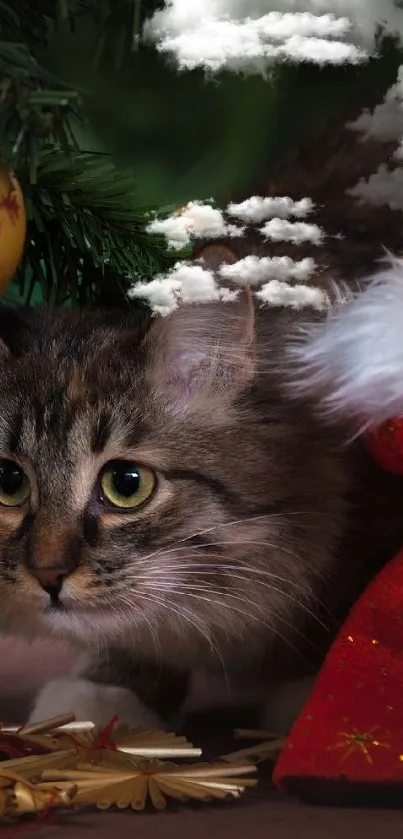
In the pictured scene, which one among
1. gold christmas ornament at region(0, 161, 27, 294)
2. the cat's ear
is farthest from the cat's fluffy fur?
gold christmas ornament at region(0, 161, 27, 294)

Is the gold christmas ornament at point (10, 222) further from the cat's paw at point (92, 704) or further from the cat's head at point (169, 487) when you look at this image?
the cat's paw at point (92, 704)

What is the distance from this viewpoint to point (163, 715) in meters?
0.77

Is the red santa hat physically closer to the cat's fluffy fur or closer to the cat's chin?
the cat's fluffy fur

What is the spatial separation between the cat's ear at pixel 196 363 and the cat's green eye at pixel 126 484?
0.05 meters

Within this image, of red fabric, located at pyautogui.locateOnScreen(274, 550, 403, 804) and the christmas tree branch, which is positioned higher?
the christmas tree branch

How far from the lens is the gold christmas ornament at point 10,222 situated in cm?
58

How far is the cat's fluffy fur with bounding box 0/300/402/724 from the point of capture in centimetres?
68

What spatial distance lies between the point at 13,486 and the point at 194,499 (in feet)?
0.46

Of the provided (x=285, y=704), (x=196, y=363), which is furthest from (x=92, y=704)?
(x=196, y=363)

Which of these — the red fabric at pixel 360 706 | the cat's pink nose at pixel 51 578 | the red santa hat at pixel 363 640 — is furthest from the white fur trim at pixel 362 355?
the cat's pink nose at pixel 51 578

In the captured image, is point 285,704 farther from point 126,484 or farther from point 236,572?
point 126,484

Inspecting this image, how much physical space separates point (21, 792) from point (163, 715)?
0.19 m

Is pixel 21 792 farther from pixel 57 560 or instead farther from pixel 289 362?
pixel 289 362

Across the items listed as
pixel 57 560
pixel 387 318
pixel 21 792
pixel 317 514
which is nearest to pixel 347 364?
pixel 387 318
